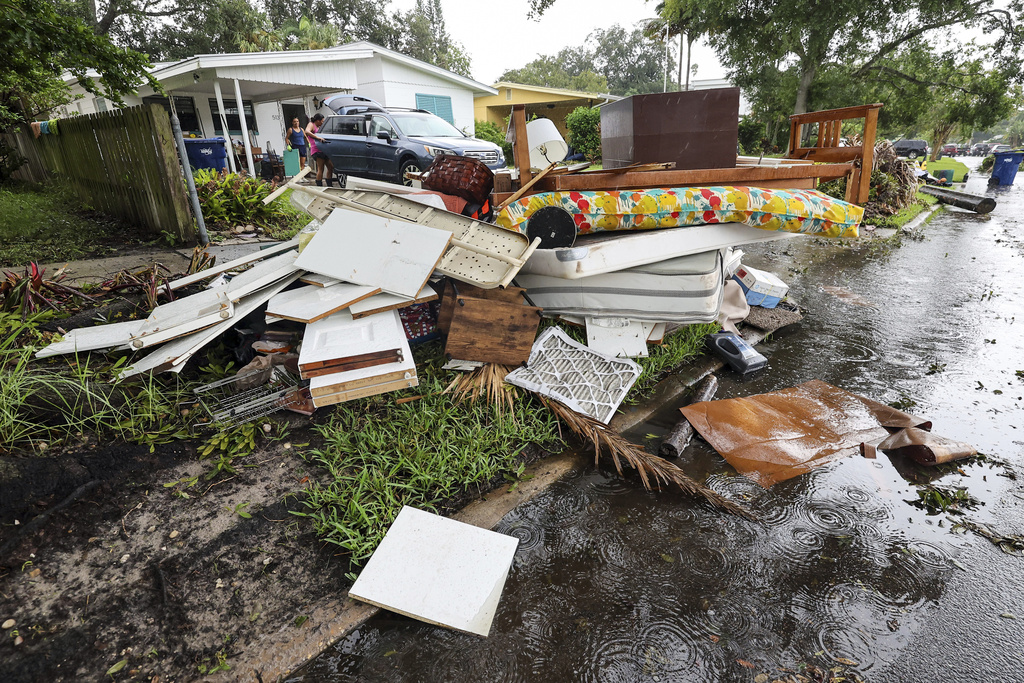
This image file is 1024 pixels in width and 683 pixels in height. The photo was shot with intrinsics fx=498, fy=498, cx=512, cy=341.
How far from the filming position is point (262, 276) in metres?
3.43

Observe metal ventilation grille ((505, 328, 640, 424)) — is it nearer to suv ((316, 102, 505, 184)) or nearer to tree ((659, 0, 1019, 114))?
suv ((316, 102, 505, 184))

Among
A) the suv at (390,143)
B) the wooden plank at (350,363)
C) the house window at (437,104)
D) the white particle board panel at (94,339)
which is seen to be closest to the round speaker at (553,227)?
the wooden plank at (350,363)

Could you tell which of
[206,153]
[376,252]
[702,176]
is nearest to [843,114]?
[702,176]

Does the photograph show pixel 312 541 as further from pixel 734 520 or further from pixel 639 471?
pixel 734 520

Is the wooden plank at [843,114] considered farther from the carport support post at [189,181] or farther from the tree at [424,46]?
the tree at [424,46]

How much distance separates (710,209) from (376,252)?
238cm

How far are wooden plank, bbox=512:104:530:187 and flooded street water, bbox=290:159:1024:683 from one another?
6.86 ft

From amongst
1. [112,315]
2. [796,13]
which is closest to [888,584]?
[112,315]

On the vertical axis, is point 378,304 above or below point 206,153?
below

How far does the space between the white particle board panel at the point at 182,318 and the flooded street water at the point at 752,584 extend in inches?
82.4

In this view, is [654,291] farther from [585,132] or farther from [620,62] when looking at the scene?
[620,62]

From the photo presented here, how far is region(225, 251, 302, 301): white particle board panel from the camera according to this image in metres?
3.25

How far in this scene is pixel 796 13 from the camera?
17.3 meters

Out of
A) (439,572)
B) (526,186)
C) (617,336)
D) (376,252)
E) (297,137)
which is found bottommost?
(439,572)
